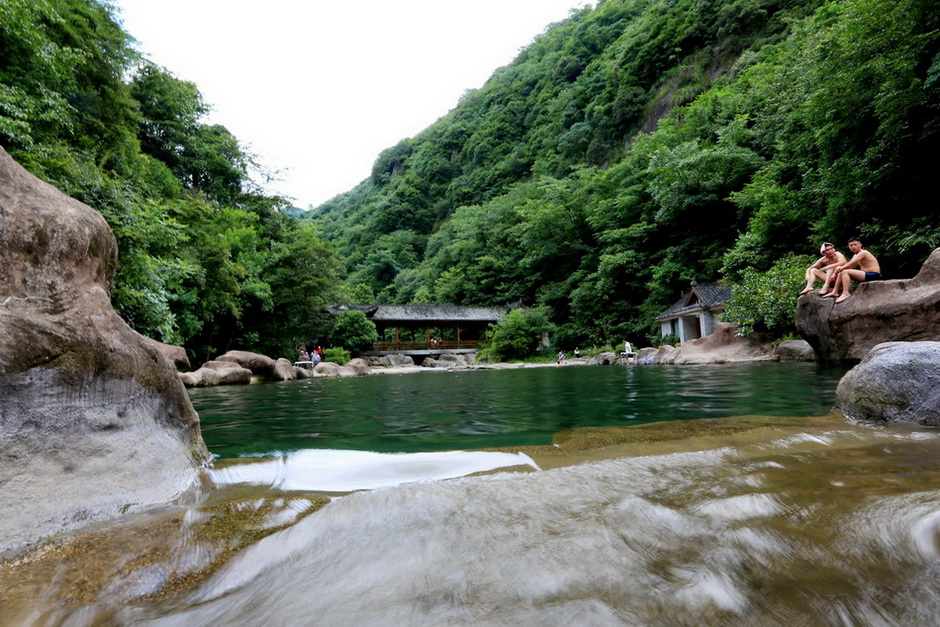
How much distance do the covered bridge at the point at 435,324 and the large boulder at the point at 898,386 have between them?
87.7ft

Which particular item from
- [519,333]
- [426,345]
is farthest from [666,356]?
[426,345]

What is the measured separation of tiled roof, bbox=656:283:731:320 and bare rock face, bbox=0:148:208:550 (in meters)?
20.9

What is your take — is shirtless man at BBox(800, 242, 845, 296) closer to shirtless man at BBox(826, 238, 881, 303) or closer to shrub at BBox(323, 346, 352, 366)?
shirtless man at BBox(826, 238, 881, 303)

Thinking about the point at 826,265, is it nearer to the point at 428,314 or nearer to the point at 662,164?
the point at 662,164

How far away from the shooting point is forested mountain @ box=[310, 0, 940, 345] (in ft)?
31.7

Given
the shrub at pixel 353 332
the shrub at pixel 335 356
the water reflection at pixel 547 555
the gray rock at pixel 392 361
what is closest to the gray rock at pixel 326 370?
the shrub at pixel 335 356

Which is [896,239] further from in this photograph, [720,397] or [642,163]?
[642,163]

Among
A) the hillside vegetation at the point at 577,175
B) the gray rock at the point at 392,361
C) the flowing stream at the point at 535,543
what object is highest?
the hillside vegetation at the point at 577,175

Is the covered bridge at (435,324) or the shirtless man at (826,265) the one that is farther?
the covered bridge at (435,324)

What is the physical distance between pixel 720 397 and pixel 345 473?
16.1 ft

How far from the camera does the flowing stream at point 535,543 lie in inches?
43.7

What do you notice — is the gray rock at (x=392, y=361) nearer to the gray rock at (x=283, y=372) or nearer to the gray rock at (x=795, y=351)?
the gray rock at (x=283, y=372)

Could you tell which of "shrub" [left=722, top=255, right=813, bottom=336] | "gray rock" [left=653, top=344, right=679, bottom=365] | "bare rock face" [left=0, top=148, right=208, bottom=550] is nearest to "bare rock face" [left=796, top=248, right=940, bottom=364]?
"shrub" [left=722, top=255, right=813, bottom=336]

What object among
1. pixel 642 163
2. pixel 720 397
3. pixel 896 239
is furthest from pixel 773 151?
pixel 720 397
